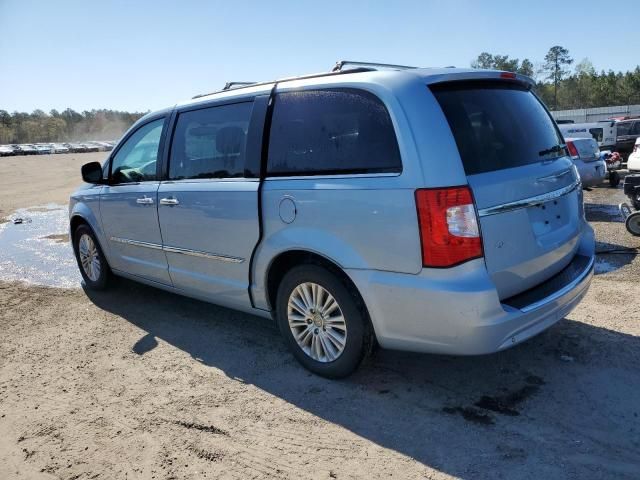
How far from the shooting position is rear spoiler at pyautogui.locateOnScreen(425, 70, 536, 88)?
3.13 m

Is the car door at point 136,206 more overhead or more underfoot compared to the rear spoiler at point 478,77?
more underfoot

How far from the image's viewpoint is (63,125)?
13000 centimetres

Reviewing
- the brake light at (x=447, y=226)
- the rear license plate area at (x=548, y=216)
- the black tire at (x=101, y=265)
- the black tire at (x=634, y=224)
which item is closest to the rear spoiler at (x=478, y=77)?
the brake light at (x=447, y=226)

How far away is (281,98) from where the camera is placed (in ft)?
12.2

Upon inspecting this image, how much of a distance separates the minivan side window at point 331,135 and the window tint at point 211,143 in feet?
1.13

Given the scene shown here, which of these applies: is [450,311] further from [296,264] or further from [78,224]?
[78,224]

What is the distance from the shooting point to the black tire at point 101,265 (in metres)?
5.79

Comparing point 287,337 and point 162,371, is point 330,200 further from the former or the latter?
point 162,371

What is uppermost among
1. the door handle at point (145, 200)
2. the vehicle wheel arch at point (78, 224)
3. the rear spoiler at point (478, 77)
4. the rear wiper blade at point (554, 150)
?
the rear spoiler at point (478, 77)

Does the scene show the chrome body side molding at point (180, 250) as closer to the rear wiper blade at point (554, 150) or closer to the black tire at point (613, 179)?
the rear wiper blade at point (554, 150)

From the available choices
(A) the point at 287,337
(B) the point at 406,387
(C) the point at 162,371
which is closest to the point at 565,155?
(B) the point at 406,387

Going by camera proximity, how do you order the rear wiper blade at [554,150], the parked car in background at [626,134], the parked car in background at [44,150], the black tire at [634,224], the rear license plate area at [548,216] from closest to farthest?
the rear license plate area at [548,216] → the rear wiper blade at [554,150] → the black tire at [634,224] → the parked car in background at [626,134] → the parked car in background at [44,150]

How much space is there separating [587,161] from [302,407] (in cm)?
961

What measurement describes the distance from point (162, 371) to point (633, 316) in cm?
380
